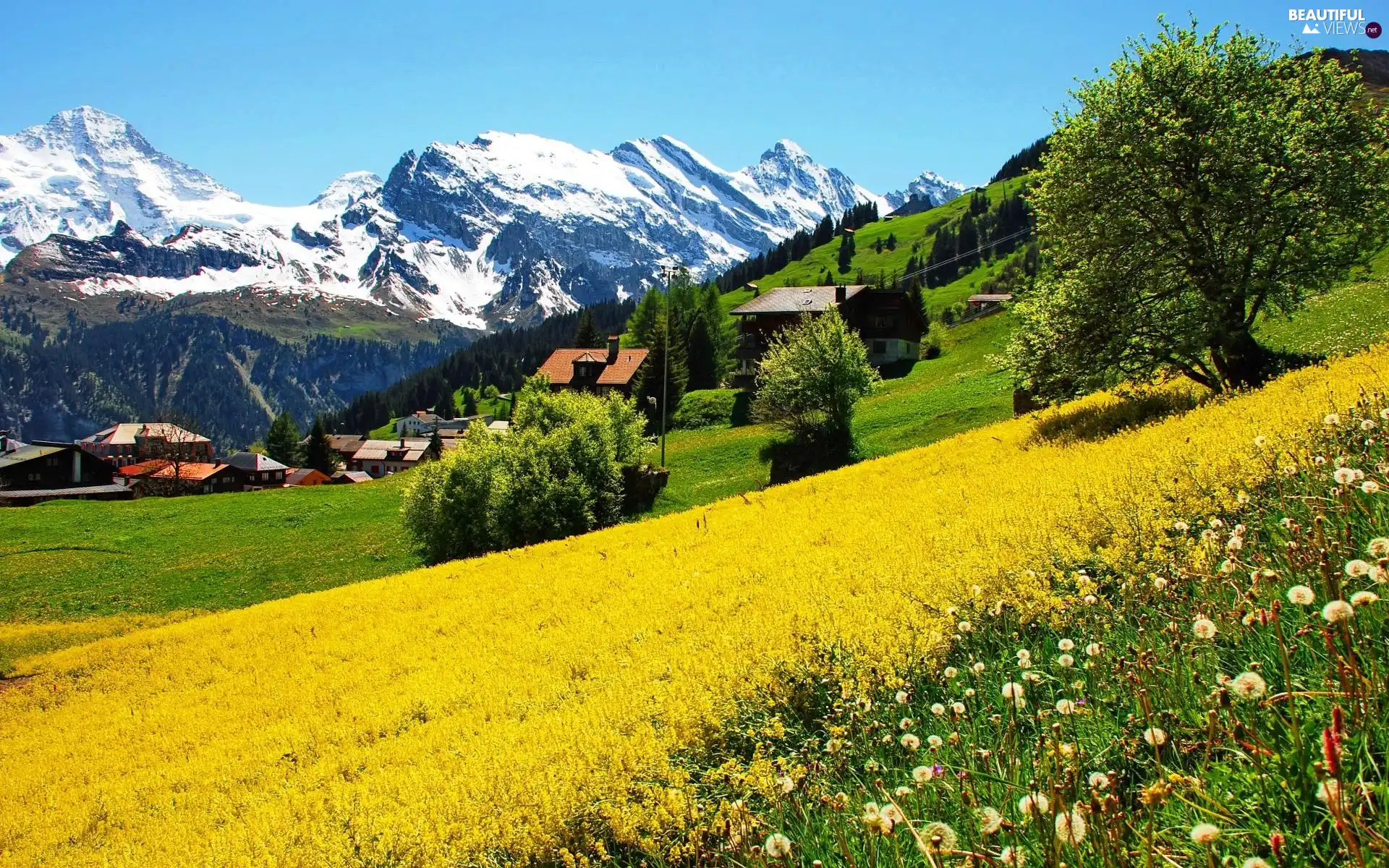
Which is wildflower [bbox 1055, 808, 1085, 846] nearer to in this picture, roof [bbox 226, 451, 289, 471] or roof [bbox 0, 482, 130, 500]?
roof [bbox 0, 482, 130, 500]

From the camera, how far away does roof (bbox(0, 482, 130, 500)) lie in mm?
76938

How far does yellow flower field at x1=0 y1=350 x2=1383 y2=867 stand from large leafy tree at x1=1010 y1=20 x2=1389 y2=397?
466 cm

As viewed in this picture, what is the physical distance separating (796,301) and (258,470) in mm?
93103

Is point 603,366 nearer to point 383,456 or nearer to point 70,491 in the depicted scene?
point 70,491

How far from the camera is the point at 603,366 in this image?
107 m

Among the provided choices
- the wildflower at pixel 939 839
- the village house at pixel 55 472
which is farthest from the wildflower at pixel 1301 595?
the village house at pixel 55 472

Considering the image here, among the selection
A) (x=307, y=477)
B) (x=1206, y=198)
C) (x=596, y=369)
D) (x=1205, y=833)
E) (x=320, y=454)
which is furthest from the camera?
(x=320, y=454)

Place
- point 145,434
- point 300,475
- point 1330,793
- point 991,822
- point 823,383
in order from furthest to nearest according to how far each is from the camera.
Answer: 1. point 300,475
2. point 145,434
3. point 823,383
4. point 991,822
5. point 1330,793

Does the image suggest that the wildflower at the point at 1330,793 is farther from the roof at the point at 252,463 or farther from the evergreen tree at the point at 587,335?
Result: the roof at the point at 252,463

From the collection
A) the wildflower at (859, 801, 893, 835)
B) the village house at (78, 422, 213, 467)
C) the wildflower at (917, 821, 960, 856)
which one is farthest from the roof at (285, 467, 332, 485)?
the wildflower at (917, 821, 960, 856)

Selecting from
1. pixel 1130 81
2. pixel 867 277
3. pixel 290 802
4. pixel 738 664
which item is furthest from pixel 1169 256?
pixel 867 277

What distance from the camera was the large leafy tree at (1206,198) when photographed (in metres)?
17.7

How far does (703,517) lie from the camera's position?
2455 cm

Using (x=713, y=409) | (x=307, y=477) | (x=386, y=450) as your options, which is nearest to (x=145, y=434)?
(x=307, y=477)
